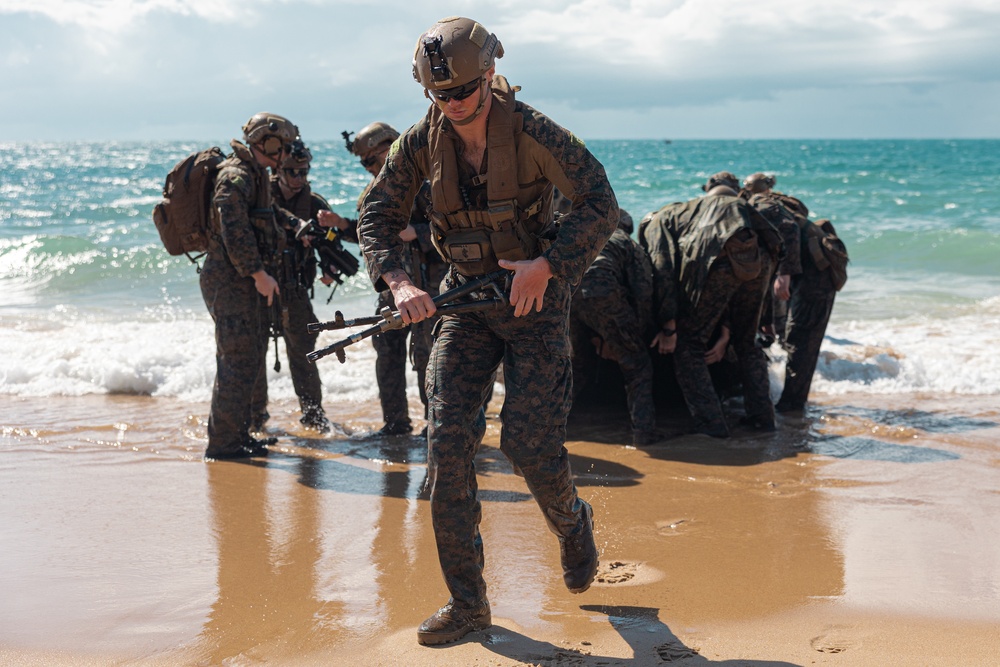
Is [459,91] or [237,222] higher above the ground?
[459,91]

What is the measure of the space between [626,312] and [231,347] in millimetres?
2350

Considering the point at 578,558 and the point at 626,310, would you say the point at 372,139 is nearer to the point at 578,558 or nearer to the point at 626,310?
the point at 626,310

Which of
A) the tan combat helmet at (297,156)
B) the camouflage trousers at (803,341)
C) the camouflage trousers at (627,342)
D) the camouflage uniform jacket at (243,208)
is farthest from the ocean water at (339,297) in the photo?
the camouflage trousers at (627,342)

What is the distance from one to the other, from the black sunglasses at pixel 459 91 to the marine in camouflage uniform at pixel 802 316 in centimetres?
428

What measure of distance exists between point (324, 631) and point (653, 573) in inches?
50.8

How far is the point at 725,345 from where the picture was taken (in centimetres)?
671

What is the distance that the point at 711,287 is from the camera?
6.34 metres

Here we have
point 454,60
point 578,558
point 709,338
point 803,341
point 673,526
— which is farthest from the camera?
point 803,341

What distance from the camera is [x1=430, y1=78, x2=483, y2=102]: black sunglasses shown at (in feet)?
10.8

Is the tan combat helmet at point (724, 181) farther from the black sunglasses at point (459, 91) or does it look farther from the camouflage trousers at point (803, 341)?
the black sunglasses at point (459, 91)

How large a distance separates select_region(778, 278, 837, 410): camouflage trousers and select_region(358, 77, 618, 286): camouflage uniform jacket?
166 inches

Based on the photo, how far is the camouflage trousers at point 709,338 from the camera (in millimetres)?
6344

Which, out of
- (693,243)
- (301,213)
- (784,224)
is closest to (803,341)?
(784,224)

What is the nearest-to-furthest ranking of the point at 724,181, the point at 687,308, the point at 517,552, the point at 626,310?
the point at 517,552
the point at 626,310
the point at 687,308
the point at 724,181
